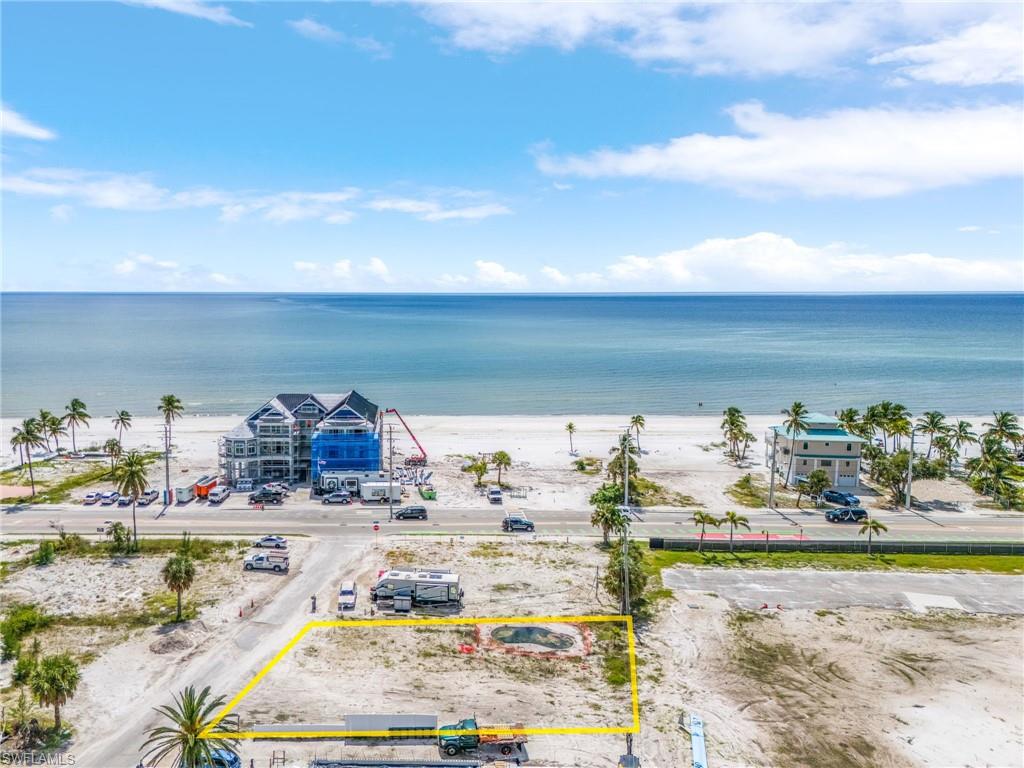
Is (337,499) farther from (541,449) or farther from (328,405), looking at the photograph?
(541,449)

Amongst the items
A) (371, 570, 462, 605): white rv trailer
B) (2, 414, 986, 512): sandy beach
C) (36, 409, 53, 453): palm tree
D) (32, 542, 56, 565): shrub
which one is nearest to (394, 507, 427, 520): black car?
(2, 414, 986, 512): sandy beach

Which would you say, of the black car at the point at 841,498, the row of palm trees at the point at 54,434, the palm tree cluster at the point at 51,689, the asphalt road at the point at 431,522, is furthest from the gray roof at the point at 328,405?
the black car at the point at 841,498

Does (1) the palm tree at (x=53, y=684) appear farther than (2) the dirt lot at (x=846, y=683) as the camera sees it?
No

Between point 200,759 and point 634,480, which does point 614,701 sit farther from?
point 634,480

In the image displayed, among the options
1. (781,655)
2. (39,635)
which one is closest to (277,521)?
(39,635)

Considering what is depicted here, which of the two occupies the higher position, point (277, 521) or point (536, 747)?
point (277, 521)

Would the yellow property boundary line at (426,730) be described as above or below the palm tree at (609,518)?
below

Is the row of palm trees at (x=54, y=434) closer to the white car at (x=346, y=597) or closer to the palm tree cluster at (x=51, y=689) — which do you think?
the white car at (x=346, y=597)
